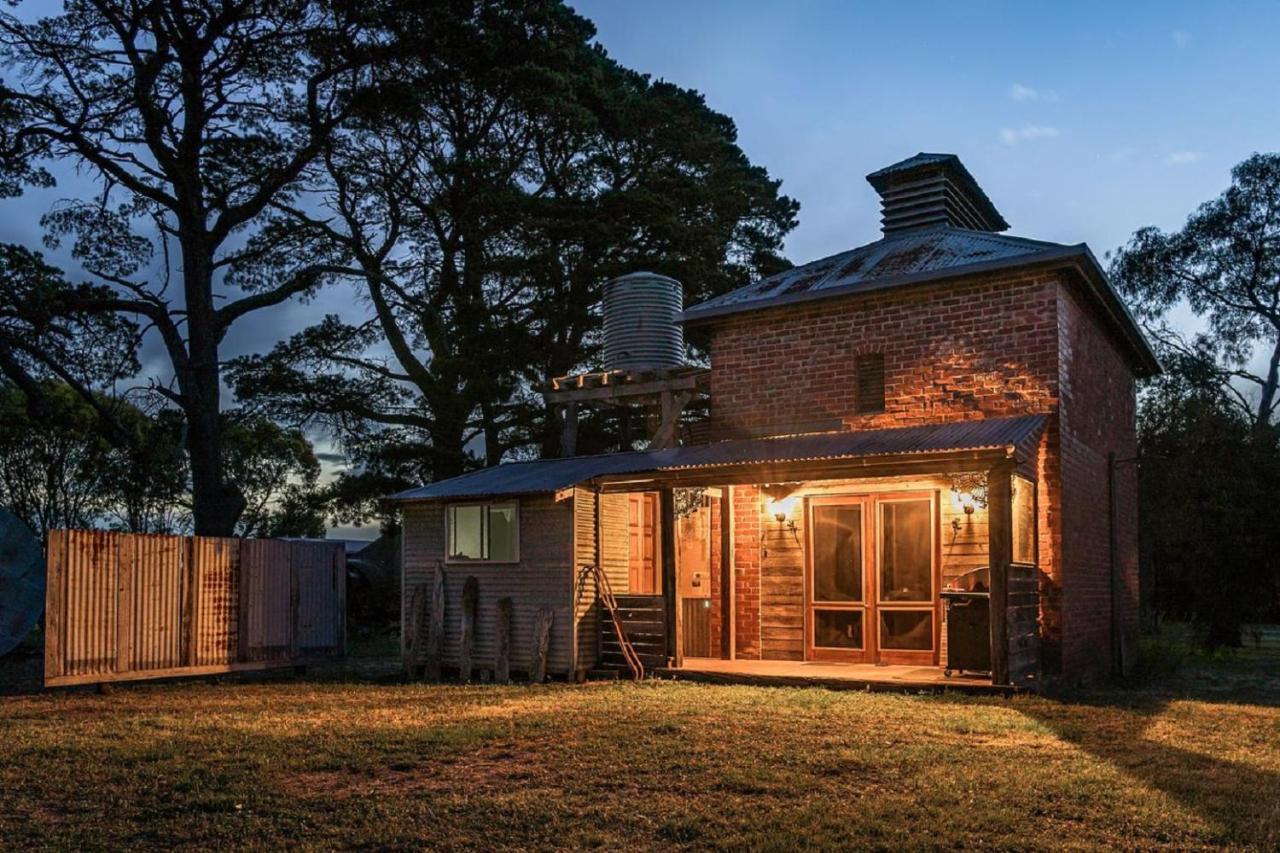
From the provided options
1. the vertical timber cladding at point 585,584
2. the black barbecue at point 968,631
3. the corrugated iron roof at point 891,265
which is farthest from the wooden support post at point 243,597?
the black barbecue at point 968,631

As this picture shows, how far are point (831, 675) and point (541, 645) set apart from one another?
373 cm

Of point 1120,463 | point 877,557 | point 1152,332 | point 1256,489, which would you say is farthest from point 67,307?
point 1152,332

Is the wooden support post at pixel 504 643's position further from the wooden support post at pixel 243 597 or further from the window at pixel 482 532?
the wooden support post at pixel 243 597

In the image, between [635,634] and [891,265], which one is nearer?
[635,634]

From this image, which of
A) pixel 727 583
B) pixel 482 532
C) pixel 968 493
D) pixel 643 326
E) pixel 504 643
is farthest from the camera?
pixel 643 326

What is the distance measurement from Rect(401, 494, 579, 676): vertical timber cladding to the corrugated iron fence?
5.98ft

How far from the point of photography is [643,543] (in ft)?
54.1

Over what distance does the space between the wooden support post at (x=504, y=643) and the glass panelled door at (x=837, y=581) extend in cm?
390

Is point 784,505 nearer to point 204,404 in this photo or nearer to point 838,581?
point 838,581

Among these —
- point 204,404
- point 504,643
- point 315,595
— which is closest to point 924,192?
point 504,643

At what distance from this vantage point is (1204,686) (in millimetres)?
14625

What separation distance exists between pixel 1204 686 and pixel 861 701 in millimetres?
6020

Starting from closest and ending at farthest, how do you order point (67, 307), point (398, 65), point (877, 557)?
1. point (877, 557)
2. point (67, 307)
3. point (398, 65)

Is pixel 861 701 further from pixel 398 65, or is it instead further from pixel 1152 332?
pixel 1152 332
